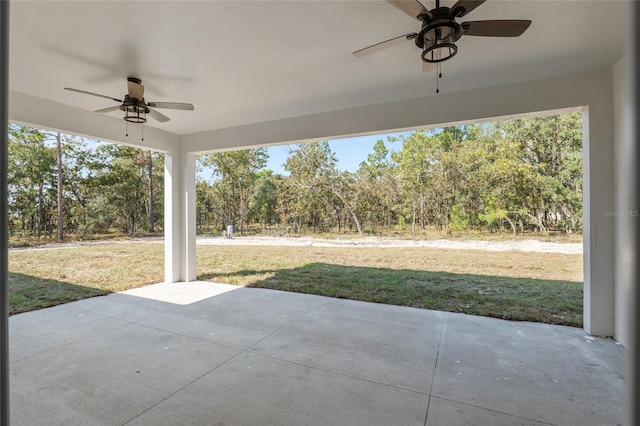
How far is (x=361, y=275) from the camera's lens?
20.6 ft

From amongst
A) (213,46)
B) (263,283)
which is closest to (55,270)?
(263,283)

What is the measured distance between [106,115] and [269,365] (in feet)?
14.0

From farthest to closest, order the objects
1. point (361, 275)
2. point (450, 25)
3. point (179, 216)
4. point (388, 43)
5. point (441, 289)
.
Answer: point (361, 275), point (179, 216), point (441, 289), point (388, 43), point (450, 25)

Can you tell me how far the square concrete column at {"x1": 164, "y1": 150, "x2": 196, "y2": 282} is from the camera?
218 inches

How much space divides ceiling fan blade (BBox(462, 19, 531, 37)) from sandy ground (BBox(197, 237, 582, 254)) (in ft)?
24.3

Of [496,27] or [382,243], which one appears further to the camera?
[382,243]

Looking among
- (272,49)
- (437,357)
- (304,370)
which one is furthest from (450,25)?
(304,370)

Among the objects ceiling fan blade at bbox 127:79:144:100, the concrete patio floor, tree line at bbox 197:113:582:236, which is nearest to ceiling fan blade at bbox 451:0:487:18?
the concrete patio floor

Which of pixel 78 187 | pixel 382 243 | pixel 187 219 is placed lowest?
pixel 382 243

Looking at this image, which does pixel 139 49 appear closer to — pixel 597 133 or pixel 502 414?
pixel 502 414

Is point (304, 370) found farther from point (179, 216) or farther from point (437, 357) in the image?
point (179, 216)

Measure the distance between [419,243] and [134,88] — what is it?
8524mm

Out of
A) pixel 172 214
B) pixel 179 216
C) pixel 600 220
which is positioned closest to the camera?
pixel 600 220

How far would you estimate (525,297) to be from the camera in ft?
15.1
